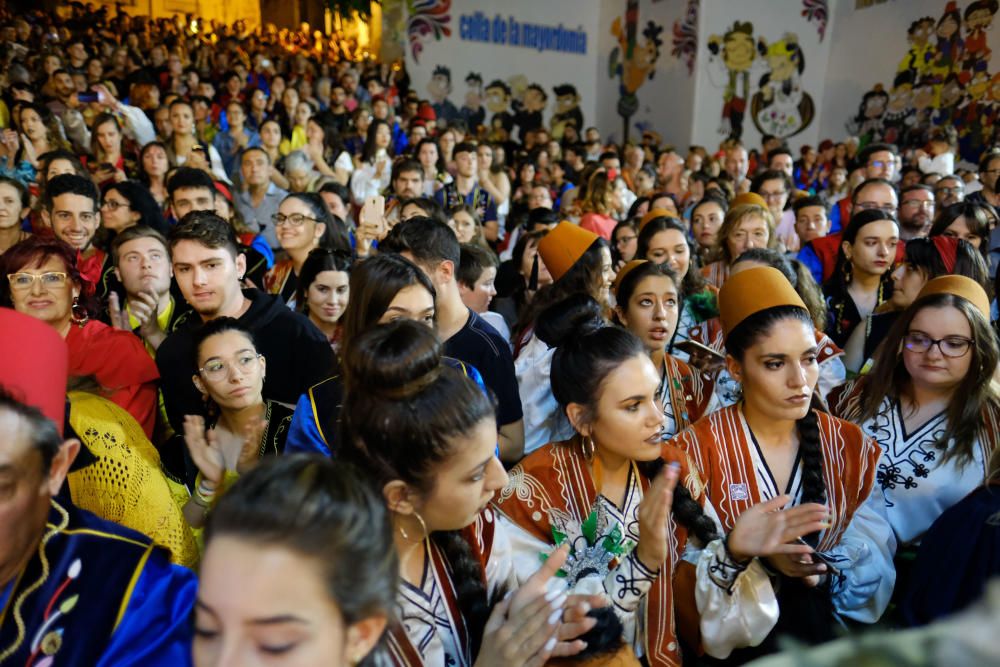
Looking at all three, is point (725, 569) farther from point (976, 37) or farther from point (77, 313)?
point (976, 37)

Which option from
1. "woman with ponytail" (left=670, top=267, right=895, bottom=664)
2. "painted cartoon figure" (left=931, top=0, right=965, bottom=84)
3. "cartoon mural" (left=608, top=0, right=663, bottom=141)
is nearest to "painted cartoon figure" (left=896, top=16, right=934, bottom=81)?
"painted cartoon figure" (left=931, top=0, right=965, bottom=84)

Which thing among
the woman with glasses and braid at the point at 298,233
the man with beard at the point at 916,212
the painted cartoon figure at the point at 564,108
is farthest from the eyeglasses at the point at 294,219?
the painted cartoon figure at the point at 564,108

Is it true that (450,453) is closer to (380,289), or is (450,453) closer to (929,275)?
(380,289)

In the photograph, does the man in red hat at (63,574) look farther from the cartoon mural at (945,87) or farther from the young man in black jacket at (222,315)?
the cartoon mural at (945,87)

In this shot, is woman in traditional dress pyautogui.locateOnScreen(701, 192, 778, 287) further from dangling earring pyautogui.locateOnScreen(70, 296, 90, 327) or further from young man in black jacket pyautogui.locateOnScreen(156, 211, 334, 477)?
dangling earring pyautogui.locateOnScreen(70, 296, 90, 327)

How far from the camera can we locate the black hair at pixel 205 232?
2.42m

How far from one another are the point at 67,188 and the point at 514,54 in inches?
437

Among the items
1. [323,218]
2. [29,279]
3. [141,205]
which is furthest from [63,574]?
[141,205]

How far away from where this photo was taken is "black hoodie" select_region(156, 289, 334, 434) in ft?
7.26

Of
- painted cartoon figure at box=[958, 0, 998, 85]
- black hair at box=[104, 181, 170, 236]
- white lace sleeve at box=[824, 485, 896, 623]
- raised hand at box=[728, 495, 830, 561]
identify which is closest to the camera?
raised hand at box=[728, 495, 830, 561]

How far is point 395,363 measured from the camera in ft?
4.26

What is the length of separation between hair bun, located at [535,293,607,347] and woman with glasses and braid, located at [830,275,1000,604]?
943mm

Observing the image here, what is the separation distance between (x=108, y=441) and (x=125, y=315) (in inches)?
53.6

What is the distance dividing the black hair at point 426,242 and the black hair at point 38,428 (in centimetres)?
146
